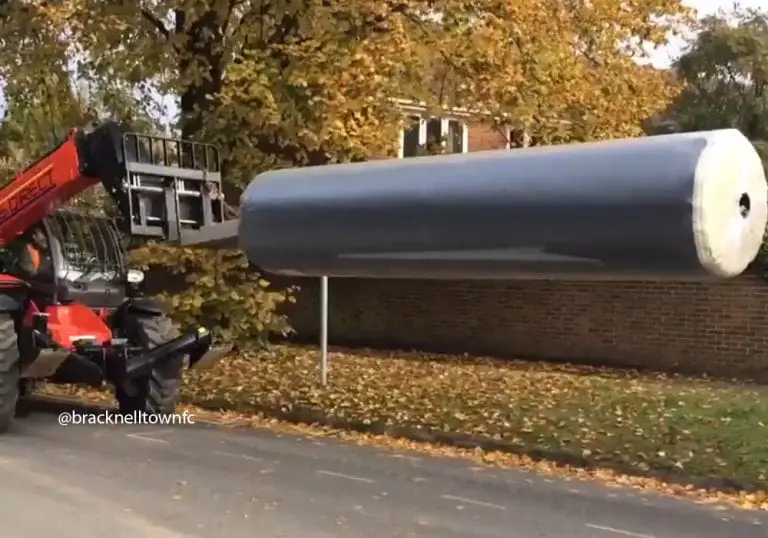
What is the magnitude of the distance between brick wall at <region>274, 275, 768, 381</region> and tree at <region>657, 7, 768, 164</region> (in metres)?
7.29

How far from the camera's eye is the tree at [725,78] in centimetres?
2250

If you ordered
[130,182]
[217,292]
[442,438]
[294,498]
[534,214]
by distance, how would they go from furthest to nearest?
[217,292] < [442,438] < [130,182] < [294,498] < [534,214]

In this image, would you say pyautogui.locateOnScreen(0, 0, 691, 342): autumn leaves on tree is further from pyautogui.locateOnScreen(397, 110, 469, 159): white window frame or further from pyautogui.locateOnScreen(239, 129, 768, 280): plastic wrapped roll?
pyautogui.locateOnScreen(239, 129, 768, 280): plastic wrapped roll

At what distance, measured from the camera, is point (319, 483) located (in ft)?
26.8

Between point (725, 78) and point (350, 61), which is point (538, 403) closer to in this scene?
point (350, 61)

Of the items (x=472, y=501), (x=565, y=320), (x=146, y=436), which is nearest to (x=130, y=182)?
(x=146, y=436)

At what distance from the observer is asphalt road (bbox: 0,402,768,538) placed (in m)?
6.77

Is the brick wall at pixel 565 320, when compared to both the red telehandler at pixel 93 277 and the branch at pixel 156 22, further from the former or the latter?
the red telehandler at pixel 93 277

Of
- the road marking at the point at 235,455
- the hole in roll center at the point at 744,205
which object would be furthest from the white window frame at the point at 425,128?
the hole in roll center at the point at 744,205

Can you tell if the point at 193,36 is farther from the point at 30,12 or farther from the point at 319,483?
the point at 319,483

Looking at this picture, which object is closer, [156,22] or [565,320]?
[156,22]

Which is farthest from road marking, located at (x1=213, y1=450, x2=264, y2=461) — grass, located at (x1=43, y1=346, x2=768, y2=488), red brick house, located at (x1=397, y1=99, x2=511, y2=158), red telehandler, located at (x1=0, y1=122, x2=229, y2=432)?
red brick house, located at (x1=397, y1=99, x2=511, y2=158)

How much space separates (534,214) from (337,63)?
10425mm

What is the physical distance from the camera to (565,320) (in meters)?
16.6
